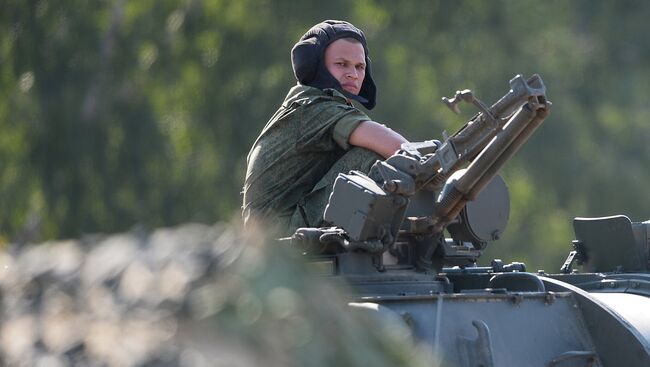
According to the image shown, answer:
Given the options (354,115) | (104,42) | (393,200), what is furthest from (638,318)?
(104,42)

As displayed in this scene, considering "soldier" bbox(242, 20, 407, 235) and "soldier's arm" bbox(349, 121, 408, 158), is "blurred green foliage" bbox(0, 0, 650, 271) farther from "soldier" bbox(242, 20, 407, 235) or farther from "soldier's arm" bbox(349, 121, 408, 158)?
"soldier's arm" bbox(349, 121, 408, 158)

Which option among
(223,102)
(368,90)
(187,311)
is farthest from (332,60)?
(223,102)

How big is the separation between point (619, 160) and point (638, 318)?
62.1 ft

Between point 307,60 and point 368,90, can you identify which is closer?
point 307,60

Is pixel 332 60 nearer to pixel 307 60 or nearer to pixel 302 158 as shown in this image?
pixel 307 60

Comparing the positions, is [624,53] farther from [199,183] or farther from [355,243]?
[355,243]

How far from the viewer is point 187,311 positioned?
372cm

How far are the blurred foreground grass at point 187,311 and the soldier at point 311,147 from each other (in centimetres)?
345

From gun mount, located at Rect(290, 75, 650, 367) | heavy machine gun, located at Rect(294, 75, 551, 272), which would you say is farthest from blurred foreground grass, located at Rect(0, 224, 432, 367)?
heavy machine gun, located at Rect(294, 75, 551, 272)

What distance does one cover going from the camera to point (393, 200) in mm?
6668

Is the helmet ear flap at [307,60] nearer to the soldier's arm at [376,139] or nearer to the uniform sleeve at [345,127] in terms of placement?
the uniform sleeve at [345,127]

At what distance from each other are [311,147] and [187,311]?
3.98 meters

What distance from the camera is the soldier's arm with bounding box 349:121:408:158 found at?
7.36 m

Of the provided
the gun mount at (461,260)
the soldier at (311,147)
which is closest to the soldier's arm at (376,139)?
the soldier at (311,147)
